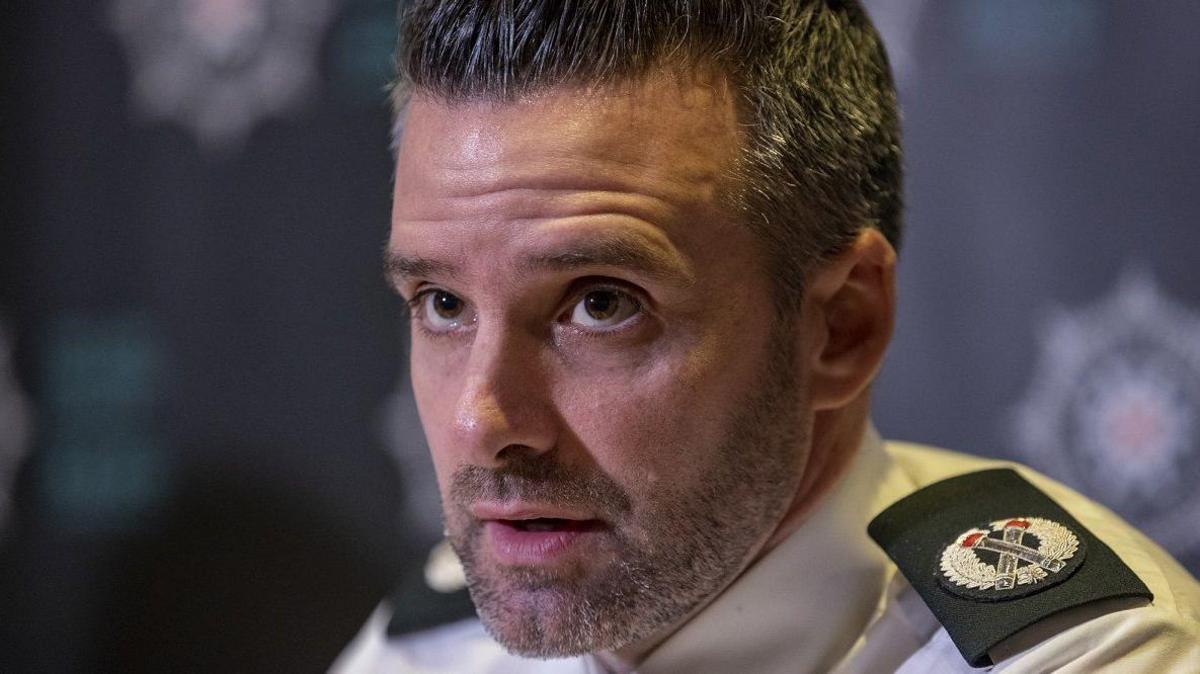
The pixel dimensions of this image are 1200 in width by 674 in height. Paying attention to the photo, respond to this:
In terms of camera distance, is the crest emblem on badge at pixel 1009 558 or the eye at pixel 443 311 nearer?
the crest emblem on badge at pixel 1009 558

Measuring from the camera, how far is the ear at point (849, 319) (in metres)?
1.26

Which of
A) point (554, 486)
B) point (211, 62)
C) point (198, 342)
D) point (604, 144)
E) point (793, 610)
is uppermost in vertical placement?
point (604, 144)

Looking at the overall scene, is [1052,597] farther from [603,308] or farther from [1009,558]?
[603,308]

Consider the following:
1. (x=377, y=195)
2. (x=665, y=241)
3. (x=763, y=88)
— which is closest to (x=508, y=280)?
(x=665, y=241)

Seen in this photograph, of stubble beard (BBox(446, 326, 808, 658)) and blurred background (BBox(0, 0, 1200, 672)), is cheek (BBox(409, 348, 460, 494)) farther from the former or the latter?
blurred background (BBox(0, 0, 1200, 672))

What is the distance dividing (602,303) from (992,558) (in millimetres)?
424

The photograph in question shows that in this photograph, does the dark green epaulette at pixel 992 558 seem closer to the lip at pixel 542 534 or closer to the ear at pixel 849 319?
the ear at pixel 849 319

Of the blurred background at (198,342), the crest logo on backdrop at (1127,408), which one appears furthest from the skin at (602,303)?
the blurred background at (198,342)

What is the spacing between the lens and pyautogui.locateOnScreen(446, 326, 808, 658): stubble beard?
3.78ft

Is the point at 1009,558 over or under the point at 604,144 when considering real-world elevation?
under

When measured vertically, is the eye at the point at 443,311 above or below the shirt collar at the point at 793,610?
above

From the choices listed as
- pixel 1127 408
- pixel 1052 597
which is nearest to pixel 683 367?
pixel 1052 597

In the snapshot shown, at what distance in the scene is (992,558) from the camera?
3.75 ft

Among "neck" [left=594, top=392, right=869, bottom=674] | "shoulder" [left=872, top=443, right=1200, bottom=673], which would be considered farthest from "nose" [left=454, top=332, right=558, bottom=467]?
"shoulder" [left=872, top=443, right=1200, bottom=673]
